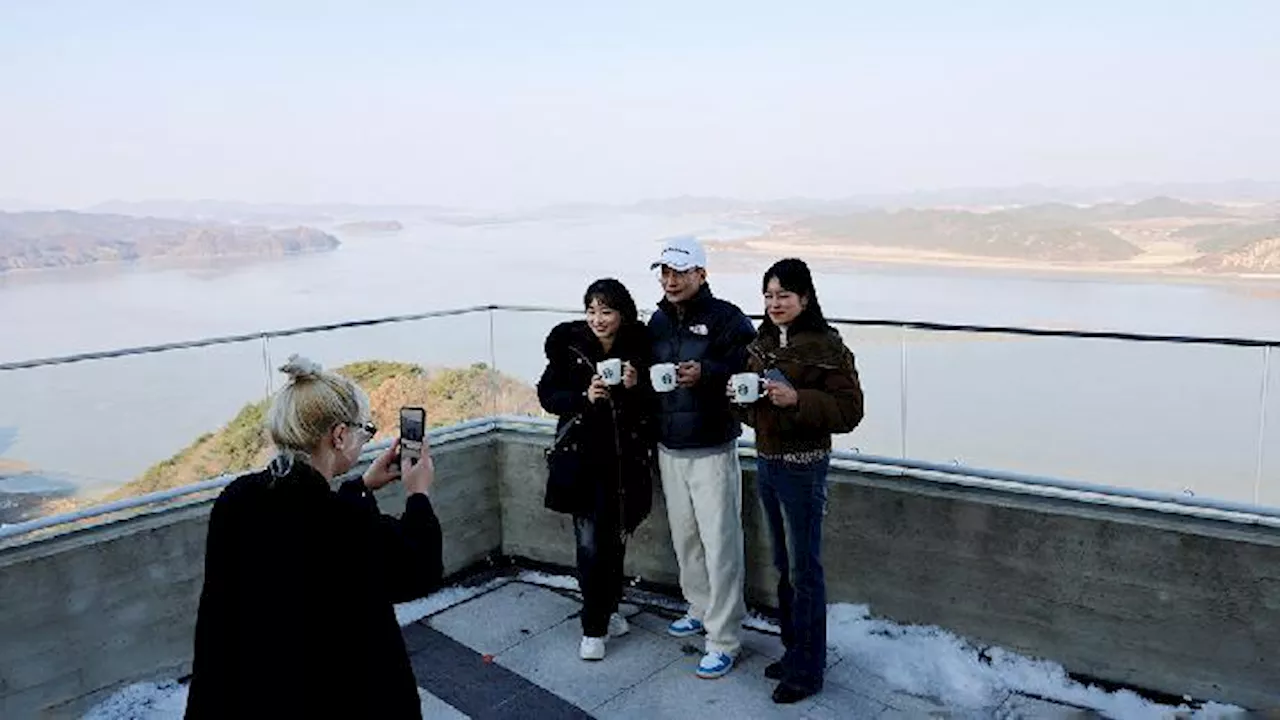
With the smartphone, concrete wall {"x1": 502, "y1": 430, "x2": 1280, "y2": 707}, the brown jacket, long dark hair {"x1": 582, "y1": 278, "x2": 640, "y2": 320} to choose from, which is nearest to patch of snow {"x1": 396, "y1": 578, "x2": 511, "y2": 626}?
concrete wall {"x1": 502, "y1": 430, "x2": 1280, "y2": 707}

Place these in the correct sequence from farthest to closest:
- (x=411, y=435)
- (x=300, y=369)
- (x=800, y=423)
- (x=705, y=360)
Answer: (x=705, y=360)
(x=800, y=423)
(x=411, y=435)
(x=300, y=369)

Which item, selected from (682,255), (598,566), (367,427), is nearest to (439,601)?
(598,566)

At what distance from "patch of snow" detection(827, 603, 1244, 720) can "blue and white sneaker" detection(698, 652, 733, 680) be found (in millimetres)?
562

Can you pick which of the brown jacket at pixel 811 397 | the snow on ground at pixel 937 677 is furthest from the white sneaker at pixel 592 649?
the brown jacket at pixel 811 397

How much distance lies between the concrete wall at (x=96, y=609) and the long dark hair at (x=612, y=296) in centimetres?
212

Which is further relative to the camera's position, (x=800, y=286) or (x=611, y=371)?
(x=611, y=371)

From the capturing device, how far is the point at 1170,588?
3801 millimetres

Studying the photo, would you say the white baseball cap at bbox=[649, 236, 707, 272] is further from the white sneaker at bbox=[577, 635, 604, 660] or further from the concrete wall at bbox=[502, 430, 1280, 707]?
the white sneaker at bbox=[577, 635, 604, 660]

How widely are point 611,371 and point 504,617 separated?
1.78 metres

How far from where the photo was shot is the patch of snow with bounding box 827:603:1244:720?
384 centimetres

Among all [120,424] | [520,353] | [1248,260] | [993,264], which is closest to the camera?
[120,424]

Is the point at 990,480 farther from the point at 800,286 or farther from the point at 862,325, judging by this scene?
the point at 800,286

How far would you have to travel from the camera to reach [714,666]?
4227mm

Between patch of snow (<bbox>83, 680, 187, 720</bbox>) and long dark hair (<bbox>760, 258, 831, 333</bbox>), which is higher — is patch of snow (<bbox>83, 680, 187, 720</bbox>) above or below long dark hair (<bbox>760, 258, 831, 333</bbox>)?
below
